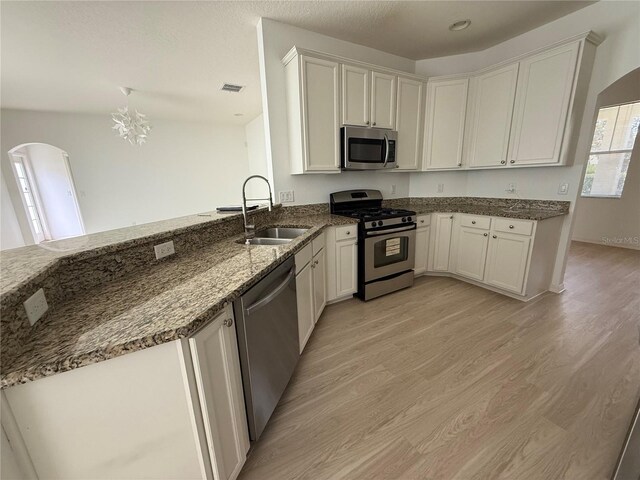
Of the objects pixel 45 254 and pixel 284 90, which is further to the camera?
pixel 284 90

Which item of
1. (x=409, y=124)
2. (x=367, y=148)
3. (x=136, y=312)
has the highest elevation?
(x=409, y=124)

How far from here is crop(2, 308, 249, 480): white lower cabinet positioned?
2.33ft

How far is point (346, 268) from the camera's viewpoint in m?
2.60

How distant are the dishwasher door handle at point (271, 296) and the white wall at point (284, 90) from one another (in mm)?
1398

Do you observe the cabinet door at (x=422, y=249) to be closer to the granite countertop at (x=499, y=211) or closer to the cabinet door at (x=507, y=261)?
the granite countertop at (x=499, y=211)

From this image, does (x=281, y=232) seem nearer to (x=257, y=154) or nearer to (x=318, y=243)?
(x=318, y=243)

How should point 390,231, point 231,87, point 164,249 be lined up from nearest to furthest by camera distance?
point 164,249 < point 390,231 < point 231,87

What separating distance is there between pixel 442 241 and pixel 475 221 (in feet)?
1.45

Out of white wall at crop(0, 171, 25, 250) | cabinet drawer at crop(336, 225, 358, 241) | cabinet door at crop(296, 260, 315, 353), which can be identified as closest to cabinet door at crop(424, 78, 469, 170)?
cabinet drawer at crop(336, 225, 358, 241)

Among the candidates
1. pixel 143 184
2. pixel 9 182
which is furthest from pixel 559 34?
pixel 9 182

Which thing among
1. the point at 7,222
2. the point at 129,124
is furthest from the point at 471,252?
A: the point at 7,222

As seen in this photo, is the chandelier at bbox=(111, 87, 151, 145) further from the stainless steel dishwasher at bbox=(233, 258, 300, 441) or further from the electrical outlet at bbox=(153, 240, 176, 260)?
the stainless steel dishwasher at bbox=(233, 258, 300, 441)

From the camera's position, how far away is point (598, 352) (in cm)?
186

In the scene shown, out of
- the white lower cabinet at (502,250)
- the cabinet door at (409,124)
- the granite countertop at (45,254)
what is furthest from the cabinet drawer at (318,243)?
the white lower cabinet at (502,250)
